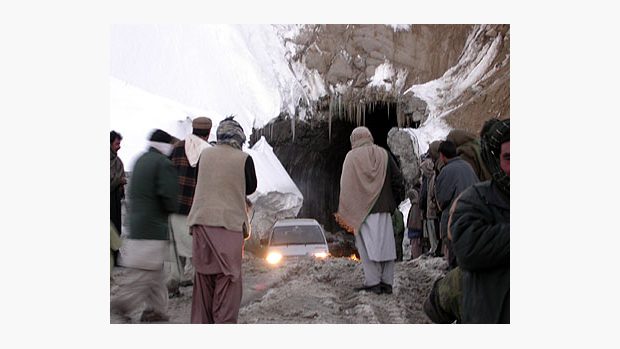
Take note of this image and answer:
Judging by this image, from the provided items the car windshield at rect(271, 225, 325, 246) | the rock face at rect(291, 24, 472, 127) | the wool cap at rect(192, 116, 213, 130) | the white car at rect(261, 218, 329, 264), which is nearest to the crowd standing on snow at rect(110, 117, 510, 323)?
the wool cap at rect(192, 116, 213, 130)

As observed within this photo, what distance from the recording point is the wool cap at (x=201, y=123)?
17.9ft

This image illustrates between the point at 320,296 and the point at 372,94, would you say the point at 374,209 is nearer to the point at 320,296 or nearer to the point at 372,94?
the point at 320,296

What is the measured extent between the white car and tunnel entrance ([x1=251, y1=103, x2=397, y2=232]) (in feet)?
0.56

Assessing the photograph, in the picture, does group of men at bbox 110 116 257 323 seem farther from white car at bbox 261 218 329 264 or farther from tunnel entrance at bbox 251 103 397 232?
tunnel entrance at bbox 251 103 397 232

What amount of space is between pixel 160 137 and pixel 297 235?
2.71m

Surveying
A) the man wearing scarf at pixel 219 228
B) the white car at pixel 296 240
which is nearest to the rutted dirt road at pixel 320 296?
the man wearing scarf at pixel 219 228

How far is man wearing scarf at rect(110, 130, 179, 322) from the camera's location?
5.00 m

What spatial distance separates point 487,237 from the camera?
3146 millimetres

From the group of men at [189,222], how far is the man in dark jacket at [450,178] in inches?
54.1

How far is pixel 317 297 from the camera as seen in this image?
224 inches

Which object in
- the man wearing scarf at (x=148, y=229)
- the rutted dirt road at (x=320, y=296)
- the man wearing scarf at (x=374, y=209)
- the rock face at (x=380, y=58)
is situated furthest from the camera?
the rock face at (x=380, y=58)

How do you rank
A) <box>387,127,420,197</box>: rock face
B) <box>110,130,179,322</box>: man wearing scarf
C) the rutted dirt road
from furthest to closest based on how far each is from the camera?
<box>387,127,420,197</box>: rock face, the rutted dirt road, <box>110,130,179,322</box>: man wearing scarf

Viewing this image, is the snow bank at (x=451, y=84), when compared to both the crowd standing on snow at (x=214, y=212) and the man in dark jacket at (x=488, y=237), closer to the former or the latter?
the crowd standing on snow at (x=214, y=212)

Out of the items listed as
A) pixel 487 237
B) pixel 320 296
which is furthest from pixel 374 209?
pixel 487 237
